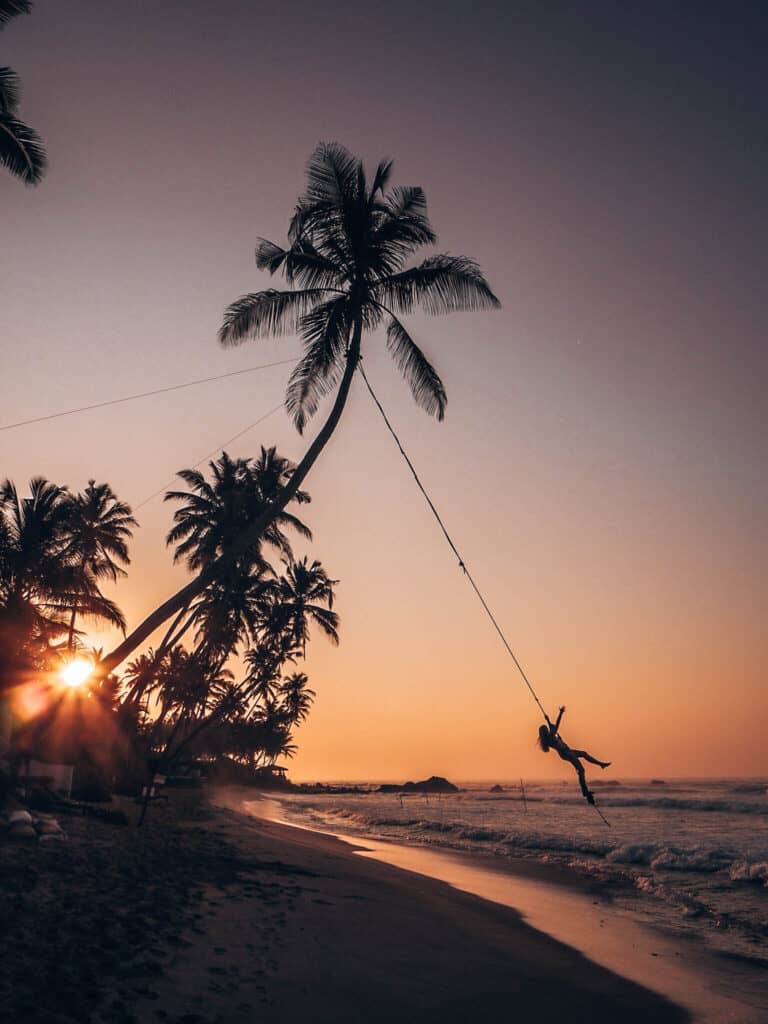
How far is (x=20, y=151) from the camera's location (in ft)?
37.9

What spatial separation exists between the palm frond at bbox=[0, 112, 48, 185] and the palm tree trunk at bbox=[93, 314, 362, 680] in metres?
6.85

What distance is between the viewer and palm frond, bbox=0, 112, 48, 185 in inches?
449

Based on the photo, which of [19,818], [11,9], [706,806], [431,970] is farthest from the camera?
[706,806]

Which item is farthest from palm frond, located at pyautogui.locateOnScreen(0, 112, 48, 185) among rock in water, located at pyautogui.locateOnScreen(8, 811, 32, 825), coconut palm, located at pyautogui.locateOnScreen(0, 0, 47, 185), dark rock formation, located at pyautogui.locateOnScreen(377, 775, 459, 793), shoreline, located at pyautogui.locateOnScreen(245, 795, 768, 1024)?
dark rock formation, located at pyautogui.locateOnScreen(377, 775, 459, 793)

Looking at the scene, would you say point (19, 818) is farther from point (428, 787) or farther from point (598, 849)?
point (428, 787)

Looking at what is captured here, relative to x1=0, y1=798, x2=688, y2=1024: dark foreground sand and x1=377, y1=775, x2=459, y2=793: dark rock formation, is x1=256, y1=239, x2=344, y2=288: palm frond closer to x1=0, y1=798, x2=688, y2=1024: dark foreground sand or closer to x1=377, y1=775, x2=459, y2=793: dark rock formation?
x1=0, y1=798, x2=688, y2=1024: dark foreground sand

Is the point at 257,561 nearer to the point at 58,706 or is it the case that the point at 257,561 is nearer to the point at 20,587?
the point at 20,587

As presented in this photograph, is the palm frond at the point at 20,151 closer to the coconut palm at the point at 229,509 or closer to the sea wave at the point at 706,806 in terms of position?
the coconut palm at the point at 229,509

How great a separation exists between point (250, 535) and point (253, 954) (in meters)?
7.33

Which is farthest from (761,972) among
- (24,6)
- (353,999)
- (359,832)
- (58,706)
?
Result: (359,832)

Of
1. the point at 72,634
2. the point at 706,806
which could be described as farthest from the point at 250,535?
the point at 706,806

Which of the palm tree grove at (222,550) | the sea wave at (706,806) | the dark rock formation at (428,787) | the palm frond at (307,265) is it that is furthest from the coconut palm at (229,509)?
the dark rock formation at (428,787)

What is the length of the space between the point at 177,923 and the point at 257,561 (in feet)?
73.6

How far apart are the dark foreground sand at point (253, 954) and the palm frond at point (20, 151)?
11.6 meters
